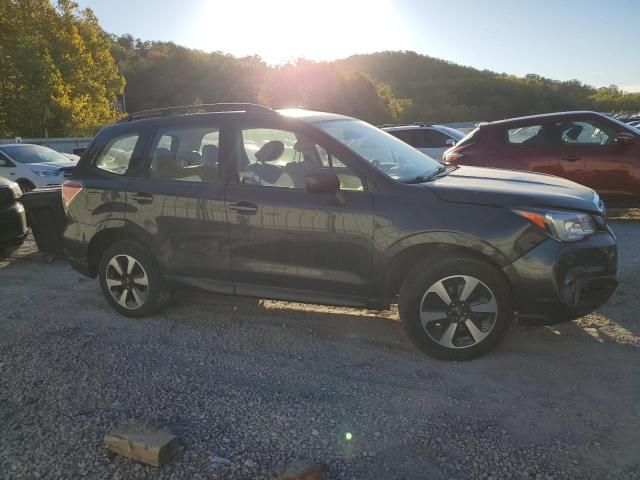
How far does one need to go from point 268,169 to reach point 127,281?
5.76ft

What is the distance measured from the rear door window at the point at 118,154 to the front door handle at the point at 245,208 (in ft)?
4.22

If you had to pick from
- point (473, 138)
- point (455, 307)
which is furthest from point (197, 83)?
point (455, 307)

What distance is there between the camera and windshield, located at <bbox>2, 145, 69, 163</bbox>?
43.9 feet

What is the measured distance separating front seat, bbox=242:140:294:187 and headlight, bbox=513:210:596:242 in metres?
1.78

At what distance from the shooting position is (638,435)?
2893mm

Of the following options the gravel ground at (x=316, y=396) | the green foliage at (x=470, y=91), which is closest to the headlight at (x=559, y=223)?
the gravel ground at (x=316, y=396)

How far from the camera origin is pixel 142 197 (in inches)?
186

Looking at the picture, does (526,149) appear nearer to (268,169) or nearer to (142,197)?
(268,169)

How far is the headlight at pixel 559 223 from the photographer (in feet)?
11.7

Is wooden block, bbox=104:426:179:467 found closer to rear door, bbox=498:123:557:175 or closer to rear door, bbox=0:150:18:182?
rear door, bbox=498:123:557:175

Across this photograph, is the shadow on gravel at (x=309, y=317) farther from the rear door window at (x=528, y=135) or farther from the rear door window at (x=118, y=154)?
the rear door window at (x=528, y=135)

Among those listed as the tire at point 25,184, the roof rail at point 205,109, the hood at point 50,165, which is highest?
the roof rail at point 205,109

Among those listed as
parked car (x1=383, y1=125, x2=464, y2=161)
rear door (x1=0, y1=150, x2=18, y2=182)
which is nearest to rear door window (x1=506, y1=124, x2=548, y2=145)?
parked car (x1=383, y1=125, x2=464, y2=161)

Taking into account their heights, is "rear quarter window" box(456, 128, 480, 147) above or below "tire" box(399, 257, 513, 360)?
above
